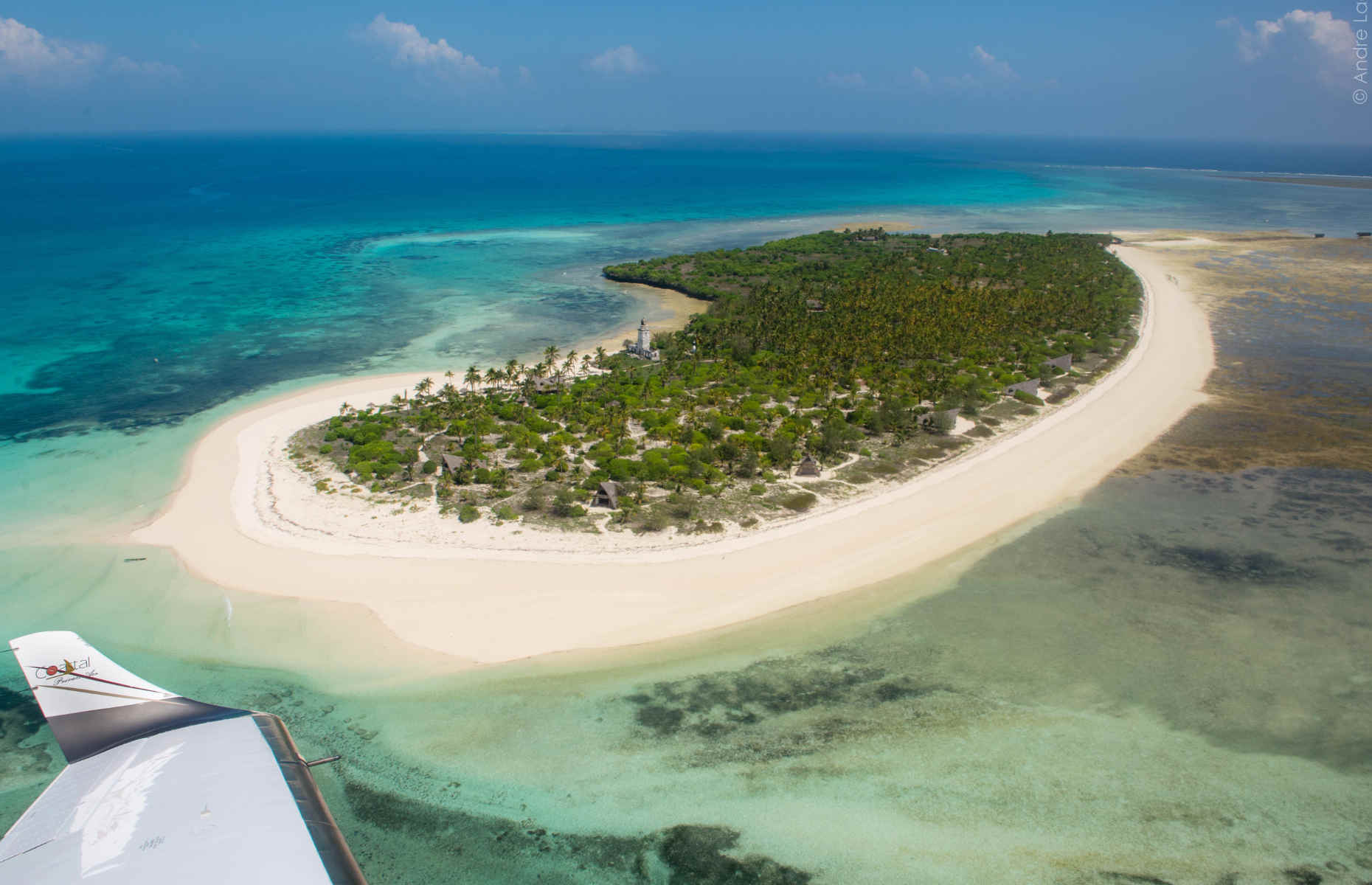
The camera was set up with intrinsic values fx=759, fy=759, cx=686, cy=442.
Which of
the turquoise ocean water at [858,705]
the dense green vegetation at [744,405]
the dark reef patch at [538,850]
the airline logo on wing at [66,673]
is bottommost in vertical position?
the dark reef patch at [538,850]

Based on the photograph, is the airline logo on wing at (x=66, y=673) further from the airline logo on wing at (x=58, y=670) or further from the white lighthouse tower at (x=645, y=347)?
the white lighthouse tower at (x=645, y=347)

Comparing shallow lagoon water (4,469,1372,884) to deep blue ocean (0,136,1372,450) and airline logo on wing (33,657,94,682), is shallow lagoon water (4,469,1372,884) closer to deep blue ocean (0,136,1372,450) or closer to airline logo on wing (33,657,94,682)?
airline logo on wing (33,657,94,682)

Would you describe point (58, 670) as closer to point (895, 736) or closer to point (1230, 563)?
point (895, 736)

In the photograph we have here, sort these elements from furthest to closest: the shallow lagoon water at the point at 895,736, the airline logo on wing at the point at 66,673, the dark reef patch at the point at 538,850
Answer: the airline logo on wing at the point at 66,673 → the shallow lagoon water at the point at 895,736 → the dark reef patch at the point at 538,850

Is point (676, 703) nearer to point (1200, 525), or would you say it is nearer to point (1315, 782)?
point (1315, 782)

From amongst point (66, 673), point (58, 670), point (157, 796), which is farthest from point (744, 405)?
point (157, 796)

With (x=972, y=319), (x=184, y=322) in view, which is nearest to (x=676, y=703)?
(x=972, y=319)

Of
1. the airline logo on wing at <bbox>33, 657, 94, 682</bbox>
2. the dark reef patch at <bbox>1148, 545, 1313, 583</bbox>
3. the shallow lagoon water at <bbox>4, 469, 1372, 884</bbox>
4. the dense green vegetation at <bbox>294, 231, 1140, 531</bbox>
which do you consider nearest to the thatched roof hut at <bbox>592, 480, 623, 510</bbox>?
the dense green vegetation at <bbox>294, 231, 1140, 531</bbox>

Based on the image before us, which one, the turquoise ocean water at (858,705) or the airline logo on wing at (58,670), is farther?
the airline logo on wing at (58,670)

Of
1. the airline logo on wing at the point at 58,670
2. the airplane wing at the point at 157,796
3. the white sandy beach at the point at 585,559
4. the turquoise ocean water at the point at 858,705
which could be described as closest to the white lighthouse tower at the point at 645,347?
the white sandy beach at the point at 585,559
